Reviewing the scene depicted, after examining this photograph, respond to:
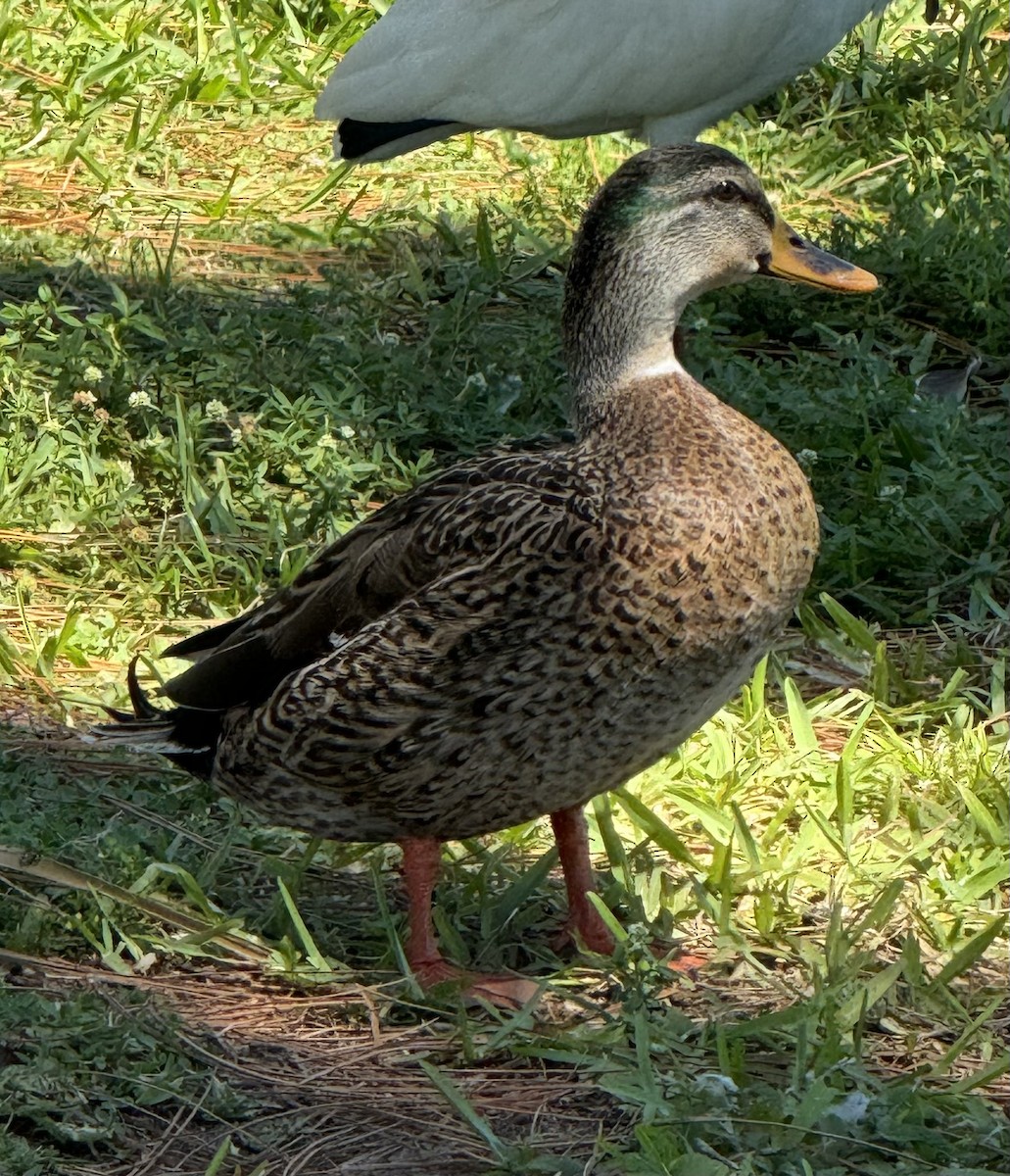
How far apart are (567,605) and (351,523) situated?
189cm

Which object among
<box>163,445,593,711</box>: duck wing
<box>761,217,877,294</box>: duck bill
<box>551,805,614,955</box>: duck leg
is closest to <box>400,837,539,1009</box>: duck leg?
<box>551,805,614,955</box>: duck leg

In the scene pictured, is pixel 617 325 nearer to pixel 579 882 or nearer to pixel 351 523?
pixel 579 882

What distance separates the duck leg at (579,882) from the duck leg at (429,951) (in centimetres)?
17

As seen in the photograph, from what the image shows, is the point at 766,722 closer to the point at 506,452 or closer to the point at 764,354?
the point at 506,452

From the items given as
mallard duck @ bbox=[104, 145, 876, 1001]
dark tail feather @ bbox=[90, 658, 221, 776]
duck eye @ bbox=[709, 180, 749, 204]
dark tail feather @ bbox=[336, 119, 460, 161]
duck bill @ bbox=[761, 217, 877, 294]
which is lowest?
dark tail feather @ bbox=[90, 658, 221, 776]

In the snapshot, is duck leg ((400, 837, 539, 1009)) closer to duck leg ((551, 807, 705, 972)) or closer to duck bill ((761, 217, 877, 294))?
duck leg ((551, 807, 705, 972))

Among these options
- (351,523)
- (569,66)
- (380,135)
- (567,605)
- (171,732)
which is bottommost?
(351,523)

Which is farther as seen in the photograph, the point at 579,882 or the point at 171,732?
the point at 171,732

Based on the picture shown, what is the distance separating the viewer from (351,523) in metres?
4.92

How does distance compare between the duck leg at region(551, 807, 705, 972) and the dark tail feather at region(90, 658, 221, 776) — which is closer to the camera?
the duck leg at region(551, 807, 705, 972)

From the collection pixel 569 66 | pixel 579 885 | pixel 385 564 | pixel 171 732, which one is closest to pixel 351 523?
pixel 171 732

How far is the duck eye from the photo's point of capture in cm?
340

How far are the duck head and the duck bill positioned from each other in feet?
0.24

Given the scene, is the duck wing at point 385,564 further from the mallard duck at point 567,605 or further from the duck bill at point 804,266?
the duck bill at point 804,266
